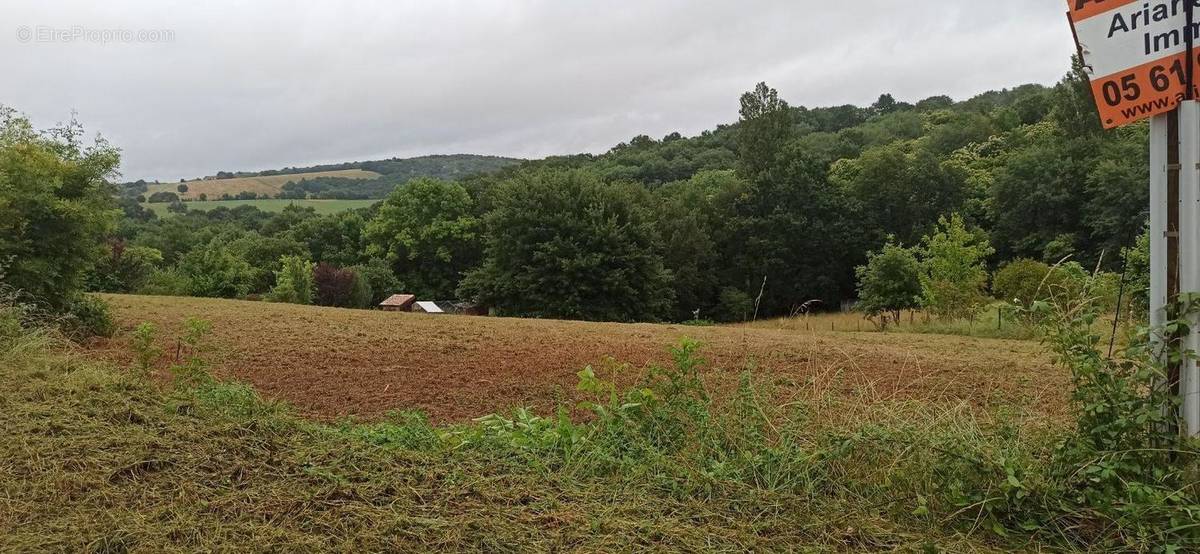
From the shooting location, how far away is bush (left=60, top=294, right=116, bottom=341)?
1054cm

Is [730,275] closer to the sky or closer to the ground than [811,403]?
closer to the ground

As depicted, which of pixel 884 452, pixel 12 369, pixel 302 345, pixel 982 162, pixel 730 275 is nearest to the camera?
pixel 884 452

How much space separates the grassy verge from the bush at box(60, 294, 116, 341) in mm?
7468

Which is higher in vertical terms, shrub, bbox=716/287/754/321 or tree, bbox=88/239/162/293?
tree, bbox=88/239/162/293

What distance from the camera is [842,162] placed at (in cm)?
5219

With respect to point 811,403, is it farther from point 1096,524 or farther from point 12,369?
point 12,369

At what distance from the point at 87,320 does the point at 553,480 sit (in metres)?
10.9

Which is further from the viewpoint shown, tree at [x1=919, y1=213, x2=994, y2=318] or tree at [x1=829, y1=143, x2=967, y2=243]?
tree at [x1=829, y1=143, x2=967, y2=243]

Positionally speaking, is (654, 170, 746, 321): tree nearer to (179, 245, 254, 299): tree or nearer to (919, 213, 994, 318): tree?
(919, 213, 994, 318): tree

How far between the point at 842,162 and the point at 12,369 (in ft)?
172

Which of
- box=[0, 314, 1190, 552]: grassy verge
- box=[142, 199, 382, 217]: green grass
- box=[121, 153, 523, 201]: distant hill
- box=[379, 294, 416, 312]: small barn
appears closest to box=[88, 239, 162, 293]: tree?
box=[379, 294, 416, 312]: small barn

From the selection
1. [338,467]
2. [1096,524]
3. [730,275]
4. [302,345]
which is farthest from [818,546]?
[730,275]

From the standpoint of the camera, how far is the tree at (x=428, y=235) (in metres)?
52.5

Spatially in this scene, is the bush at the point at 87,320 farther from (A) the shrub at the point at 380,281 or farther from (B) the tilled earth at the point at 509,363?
(A) the shrub at the point at 380,281
